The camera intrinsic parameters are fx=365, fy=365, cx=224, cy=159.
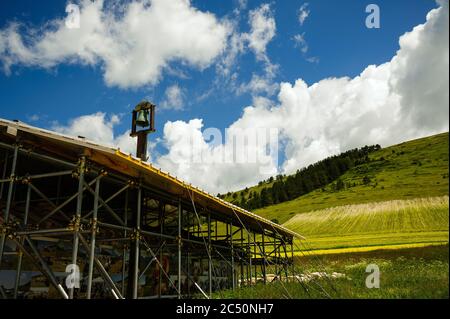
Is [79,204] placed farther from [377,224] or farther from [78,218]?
[377,224]

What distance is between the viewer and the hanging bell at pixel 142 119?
1573cm

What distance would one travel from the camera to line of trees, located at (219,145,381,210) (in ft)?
488

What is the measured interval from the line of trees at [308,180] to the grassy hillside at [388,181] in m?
5.79

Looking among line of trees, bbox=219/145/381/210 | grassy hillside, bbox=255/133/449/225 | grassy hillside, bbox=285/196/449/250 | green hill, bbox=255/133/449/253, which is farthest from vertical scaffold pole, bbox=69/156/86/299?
line of trees, bbox=219/145/381/210

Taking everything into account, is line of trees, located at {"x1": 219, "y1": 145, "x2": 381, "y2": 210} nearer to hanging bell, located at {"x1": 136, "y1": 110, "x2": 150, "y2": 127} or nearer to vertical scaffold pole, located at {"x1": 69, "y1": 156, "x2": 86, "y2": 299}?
hanging bell, located at {"x1": 136, "y1": 110, "x2": 150, "y2": 127}

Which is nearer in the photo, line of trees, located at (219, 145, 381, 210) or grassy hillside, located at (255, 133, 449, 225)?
grassy hillside, located at (255, 133, 449, 225)

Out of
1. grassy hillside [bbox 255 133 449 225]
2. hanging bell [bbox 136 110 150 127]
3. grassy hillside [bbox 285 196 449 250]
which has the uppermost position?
grassy hillside [bbox 255 133 449 225]

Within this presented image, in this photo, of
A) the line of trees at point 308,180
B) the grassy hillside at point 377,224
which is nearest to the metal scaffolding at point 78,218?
the grassy hillside at point 377,224

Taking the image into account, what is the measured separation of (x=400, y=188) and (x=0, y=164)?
103780mm

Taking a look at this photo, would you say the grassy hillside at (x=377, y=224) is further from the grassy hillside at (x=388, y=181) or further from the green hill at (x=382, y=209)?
the grassy hillside at (x=388, y=181)

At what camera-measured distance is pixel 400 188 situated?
327ft

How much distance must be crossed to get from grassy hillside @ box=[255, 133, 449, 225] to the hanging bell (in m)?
66.8

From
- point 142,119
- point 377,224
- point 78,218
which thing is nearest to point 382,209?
point 377,224
